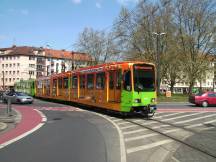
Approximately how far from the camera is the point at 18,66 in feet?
496

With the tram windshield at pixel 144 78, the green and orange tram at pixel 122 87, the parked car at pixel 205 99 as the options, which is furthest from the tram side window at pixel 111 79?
the parked car at pixel 205 99

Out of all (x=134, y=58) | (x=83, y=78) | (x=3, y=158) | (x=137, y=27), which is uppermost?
(x=137, y=27)

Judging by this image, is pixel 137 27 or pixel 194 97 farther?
pixel 137 27

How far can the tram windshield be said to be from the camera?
23344mm

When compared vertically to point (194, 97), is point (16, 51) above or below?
above

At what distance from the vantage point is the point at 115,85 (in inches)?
958

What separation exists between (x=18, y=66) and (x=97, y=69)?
127090 millimetres

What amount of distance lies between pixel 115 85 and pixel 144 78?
1.71 metres

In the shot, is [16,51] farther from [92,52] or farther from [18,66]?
[92,52]

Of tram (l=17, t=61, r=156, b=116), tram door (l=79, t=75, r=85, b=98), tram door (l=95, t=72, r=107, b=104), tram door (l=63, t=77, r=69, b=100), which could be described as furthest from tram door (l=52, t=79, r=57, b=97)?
tram door (l=95, t=72, r=107, b=104)

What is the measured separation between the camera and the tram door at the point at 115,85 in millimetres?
23938

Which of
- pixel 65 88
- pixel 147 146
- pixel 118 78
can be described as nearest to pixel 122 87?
pixel 118 78

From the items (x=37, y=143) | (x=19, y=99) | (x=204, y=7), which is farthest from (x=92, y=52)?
(x=37, y=143)

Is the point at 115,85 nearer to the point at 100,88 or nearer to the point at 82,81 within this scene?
the point at 100,88
